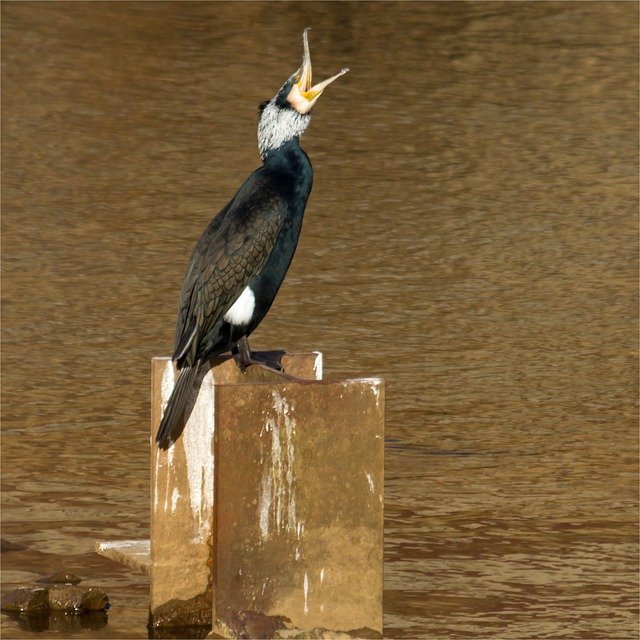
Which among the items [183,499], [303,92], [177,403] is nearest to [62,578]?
[183,499]

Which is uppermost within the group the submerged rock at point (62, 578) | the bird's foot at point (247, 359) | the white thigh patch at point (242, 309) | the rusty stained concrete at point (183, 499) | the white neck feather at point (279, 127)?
the white neck feather at point (279, 127)

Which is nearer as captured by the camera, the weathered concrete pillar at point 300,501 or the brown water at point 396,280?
the weathered concrete pillar at point 300,501

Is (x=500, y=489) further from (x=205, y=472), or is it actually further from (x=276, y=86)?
(x=276, y=86)

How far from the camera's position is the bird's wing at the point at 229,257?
5.99m

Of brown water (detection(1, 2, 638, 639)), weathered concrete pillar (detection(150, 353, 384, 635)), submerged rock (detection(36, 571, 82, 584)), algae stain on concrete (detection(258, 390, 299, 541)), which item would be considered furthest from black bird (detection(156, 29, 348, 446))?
brown water (detection(1, 2, 638, 639))

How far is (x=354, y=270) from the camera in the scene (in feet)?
39.9

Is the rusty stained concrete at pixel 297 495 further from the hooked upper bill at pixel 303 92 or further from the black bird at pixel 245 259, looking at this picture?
the hooked upper bill at pixel 303 92

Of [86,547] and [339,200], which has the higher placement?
[339,200]

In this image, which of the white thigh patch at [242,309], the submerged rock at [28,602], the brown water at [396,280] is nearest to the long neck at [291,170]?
the white thigh patch at [242,309]

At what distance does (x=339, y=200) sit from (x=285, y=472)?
915 centimetres

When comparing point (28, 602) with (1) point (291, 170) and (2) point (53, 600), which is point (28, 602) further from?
(1) point (291, 170)

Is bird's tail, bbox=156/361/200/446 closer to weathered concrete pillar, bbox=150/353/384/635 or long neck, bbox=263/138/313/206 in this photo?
weathered concrete pillar, bbox=150/353/384/635

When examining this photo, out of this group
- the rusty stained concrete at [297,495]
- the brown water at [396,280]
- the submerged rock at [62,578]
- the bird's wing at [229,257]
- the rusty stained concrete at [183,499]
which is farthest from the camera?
the brown water at [396,280]

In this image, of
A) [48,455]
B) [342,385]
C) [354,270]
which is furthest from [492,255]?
[342,385]
